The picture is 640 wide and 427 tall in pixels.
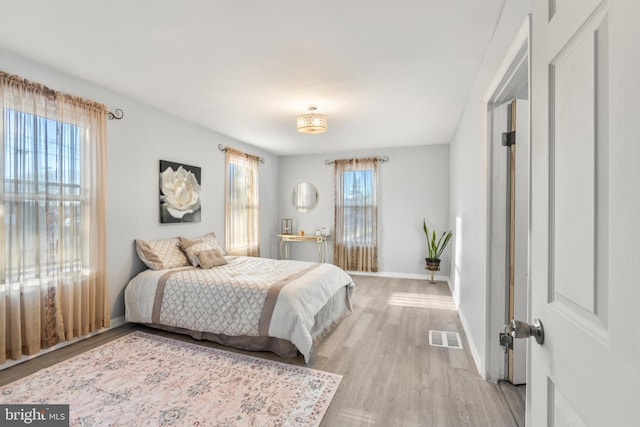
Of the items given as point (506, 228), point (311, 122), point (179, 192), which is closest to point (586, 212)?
point (506, 228)

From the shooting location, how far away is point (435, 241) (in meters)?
5.42

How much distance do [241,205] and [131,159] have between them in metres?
2.06

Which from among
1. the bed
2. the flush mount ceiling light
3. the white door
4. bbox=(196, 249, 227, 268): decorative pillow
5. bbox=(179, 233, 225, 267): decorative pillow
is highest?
the flush mount ceiling light

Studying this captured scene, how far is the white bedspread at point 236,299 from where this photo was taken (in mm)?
2510

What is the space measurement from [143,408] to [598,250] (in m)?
2.39

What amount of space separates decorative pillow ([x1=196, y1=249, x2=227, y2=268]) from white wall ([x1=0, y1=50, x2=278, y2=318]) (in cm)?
58

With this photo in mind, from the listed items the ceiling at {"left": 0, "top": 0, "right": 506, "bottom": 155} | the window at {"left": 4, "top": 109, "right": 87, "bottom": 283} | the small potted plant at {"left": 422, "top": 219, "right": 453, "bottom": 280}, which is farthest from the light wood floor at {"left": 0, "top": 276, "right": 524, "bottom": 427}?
the ceiling at {"left": 0, "top": 0, "right": 506, "bottom": 155}

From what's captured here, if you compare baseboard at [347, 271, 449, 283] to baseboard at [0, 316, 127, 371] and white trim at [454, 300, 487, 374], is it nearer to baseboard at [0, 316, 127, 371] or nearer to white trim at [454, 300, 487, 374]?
white trim at [454, 300, 487, 374]

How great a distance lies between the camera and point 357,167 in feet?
19.3

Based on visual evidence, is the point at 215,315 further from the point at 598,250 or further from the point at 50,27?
the point at 598,250

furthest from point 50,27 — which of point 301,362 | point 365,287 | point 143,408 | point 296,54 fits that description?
point 365,287

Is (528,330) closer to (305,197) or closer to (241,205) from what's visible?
(241,205)

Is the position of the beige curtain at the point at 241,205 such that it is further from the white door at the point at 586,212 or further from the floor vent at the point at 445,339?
the white door at the point at 586,212

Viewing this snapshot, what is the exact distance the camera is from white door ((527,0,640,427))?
1.62ft
